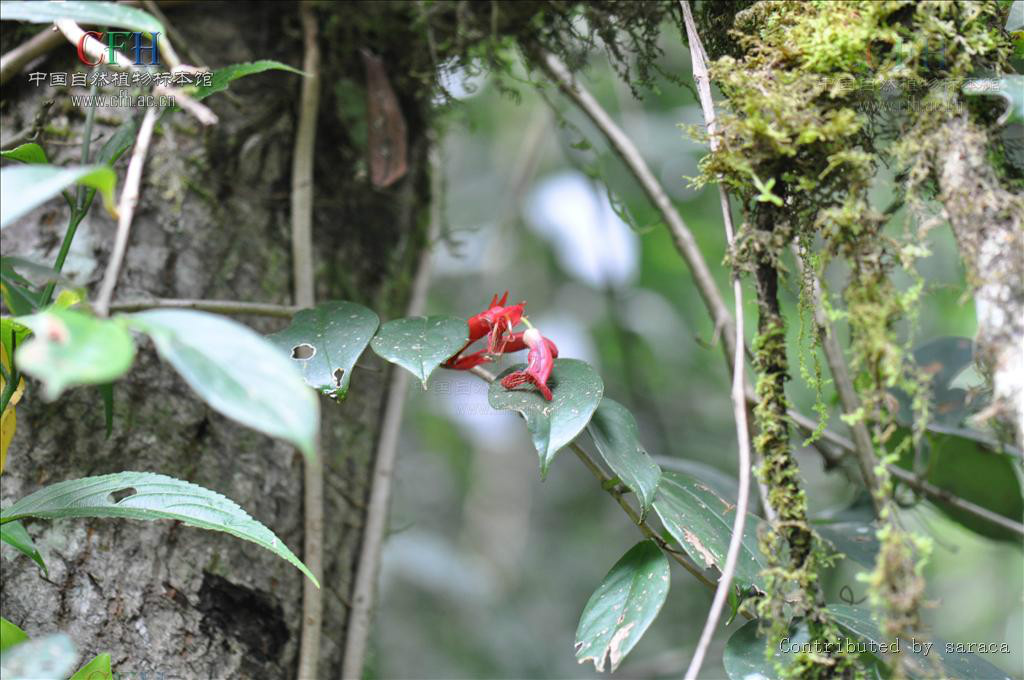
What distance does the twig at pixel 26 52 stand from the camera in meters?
1.01

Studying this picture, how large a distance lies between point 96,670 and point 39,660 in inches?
8.3

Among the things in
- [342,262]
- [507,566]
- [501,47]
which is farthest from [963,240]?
[507,566]

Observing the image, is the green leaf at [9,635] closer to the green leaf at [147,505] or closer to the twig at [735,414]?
the green leaf at [147,505]

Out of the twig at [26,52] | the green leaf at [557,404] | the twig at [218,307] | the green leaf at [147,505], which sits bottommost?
the green leaf at [147,505]

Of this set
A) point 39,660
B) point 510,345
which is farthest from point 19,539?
point 510,345

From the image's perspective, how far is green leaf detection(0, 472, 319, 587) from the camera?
0.65 metres

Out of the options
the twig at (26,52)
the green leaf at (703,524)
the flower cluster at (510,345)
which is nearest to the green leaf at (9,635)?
the flower cluster at (510,345)

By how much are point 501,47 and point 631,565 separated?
2.55 feet

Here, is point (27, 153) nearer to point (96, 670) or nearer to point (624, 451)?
point (96, 670)

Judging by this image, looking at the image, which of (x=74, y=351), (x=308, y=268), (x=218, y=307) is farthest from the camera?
(x=308, y=268)

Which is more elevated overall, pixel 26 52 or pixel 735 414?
pixel 26 52

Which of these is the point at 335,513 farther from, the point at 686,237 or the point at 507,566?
the point at 507,566

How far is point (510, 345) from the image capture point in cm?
81

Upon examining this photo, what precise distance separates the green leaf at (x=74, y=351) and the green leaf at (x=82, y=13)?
24cm
